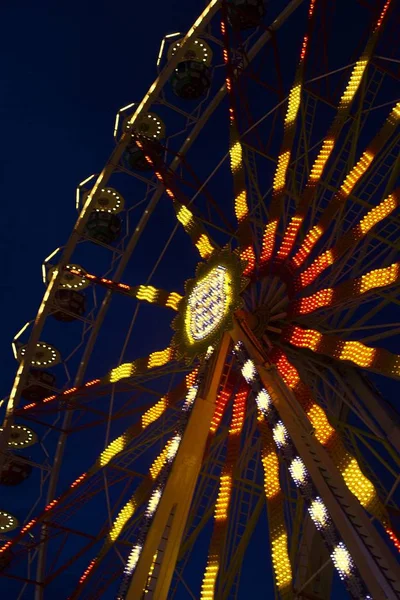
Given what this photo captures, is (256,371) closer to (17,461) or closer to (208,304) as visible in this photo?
(208,304)

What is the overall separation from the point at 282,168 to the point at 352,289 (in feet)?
10.4

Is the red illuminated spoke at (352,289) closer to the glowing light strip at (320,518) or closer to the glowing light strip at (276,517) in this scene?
the glowing light strip at (320,518)

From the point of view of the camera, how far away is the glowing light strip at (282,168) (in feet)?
34.0

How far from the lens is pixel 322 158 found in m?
10.4

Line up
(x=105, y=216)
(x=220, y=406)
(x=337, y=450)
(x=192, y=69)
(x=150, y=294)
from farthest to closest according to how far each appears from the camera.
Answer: (x=105, y=216) → (x=192, y=69) → (x=150, y=294) → (x=220, y=406) → (x=337, y=450)

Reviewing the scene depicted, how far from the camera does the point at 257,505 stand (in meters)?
11.3

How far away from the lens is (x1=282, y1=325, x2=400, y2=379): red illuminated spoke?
7497mm

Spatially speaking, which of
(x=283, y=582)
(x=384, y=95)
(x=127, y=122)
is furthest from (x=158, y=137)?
(x=384, y=95)

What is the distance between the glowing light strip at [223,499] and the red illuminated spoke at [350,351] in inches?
44.1

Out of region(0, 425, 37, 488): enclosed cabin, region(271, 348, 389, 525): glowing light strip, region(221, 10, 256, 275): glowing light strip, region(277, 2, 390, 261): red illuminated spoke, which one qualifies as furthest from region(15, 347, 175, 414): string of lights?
region(0, 425, 37, 488): enclosed cabin

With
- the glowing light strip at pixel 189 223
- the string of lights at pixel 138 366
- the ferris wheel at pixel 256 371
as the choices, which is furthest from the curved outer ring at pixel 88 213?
the string of lights at pixel 138 366

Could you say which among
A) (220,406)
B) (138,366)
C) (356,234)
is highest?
(138,366)

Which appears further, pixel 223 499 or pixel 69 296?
pixel 69 296

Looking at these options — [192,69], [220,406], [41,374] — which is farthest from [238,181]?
[41,374]
